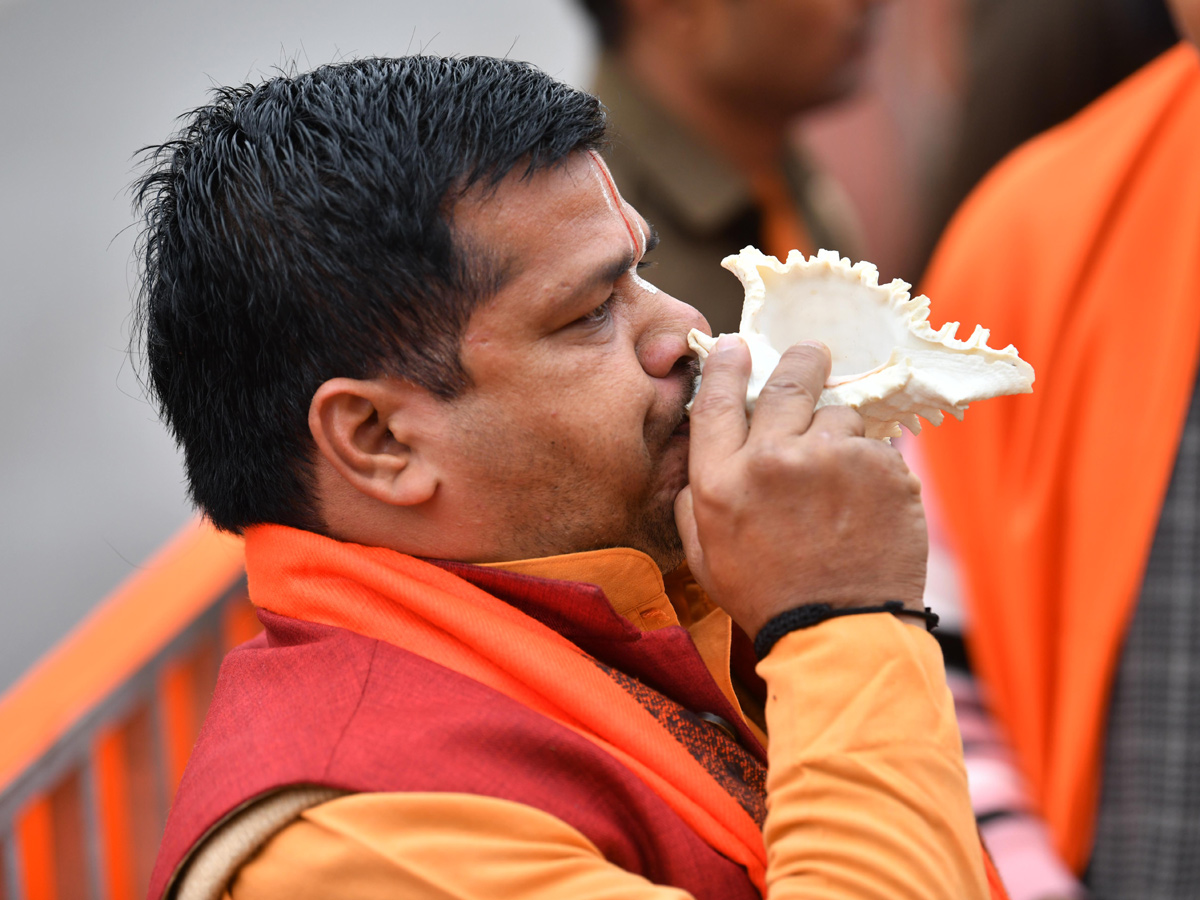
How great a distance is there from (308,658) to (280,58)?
12.1 feet

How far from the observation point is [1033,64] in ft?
9.55

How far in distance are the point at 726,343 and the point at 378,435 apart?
0.37m

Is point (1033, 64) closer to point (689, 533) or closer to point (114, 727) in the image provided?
point (689, 533)

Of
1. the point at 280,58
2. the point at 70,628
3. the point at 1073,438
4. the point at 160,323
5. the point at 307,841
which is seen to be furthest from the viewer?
the point at 280,58

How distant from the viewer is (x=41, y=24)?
15.3 ft

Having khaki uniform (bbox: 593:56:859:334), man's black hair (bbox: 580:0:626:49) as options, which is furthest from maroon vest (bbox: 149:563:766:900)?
man's black hair (bbox: 580:0:626:49)

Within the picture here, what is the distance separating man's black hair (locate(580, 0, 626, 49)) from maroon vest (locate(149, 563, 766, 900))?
213 cm

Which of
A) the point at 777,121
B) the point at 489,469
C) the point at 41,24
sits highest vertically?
the point at 41,24

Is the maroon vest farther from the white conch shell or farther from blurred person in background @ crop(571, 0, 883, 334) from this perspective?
blurred person in background @ crop(571, 0, 883, 334)

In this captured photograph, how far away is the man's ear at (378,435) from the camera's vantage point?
1068 millimetres

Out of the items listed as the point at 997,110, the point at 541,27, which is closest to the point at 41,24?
the point at 541,27

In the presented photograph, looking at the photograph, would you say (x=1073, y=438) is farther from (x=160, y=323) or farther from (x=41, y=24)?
(x=41, y=24)

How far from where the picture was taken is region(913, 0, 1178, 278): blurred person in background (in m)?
2.80

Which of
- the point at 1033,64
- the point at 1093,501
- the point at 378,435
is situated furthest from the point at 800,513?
the point at 1033,64
